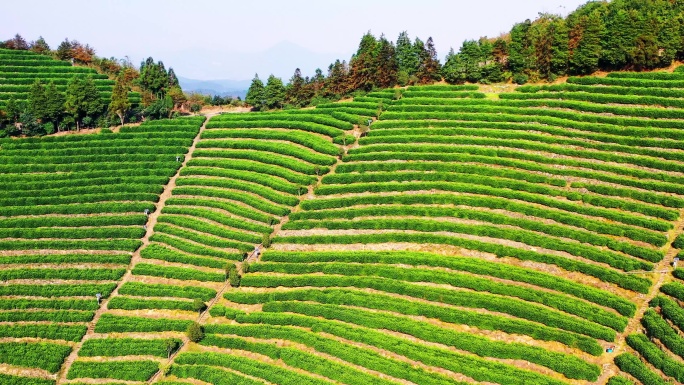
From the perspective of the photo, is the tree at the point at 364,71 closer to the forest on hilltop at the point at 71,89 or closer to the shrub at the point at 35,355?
the forest on hilltop at the point at 71,89

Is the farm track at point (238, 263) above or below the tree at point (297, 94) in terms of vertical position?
below

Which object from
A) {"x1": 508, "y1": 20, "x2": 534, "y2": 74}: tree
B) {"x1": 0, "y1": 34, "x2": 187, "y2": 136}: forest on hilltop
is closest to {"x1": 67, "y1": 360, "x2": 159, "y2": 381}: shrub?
{"x1": 0, "y1": 34, "x2": 187, "y2": 136}: forest on hilltop

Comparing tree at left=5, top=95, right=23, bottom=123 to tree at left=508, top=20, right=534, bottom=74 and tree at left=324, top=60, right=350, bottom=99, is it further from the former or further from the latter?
tree at left=508, top=20, right=534, bottom=74

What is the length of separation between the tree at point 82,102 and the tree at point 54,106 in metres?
0.69

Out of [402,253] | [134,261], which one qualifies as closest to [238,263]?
[134,261]

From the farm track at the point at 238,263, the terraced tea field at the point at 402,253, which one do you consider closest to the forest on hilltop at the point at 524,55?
the terraced tea field at the point at 402,253

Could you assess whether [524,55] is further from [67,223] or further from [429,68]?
[67,223]

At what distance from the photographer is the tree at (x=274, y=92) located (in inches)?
2537

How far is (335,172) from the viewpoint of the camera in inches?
1895

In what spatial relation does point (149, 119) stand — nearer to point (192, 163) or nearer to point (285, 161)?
point (192, 163)

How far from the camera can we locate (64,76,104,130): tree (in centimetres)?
5728

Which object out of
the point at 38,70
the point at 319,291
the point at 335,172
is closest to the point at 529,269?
the point at 319,291

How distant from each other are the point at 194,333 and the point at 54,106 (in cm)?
3440

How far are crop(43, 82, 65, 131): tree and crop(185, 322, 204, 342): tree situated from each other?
3358 centimetres
